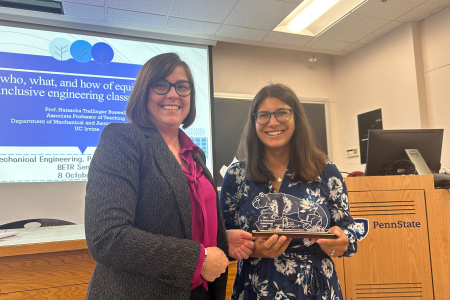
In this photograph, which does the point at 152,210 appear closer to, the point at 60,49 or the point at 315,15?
the point at 60,49


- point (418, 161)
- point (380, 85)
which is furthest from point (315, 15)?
point (418, 161)

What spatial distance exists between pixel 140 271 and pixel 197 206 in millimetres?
261

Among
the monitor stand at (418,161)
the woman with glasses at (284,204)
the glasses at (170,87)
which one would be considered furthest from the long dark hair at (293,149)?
the monitor stand at (418,161)

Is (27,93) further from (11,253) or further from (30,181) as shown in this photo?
(11,253)

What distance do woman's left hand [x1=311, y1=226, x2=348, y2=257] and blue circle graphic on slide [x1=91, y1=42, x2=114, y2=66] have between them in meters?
3.27

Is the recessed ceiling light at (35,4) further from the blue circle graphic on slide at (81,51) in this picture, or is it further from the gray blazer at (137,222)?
the gray blazer at (137,222)

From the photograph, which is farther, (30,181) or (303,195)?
(30,181)

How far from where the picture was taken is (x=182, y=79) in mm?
1095

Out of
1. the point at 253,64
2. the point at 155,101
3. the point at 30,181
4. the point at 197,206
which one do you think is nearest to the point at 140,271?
the point at 197,206

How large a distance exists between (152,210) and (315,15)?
3583mm

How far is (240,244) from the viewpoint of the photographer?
3.71ft

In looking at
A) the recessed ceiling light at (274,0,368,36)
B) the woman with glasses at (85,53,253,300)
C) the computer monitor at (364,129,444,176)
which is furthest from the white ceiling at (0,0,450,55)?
the woman with glasses at (85,53,253,300)

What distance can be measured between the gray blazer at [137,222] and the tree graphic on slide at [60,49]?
2.98 meters

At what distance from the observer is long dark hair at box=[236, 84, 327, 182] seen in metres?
1.25
